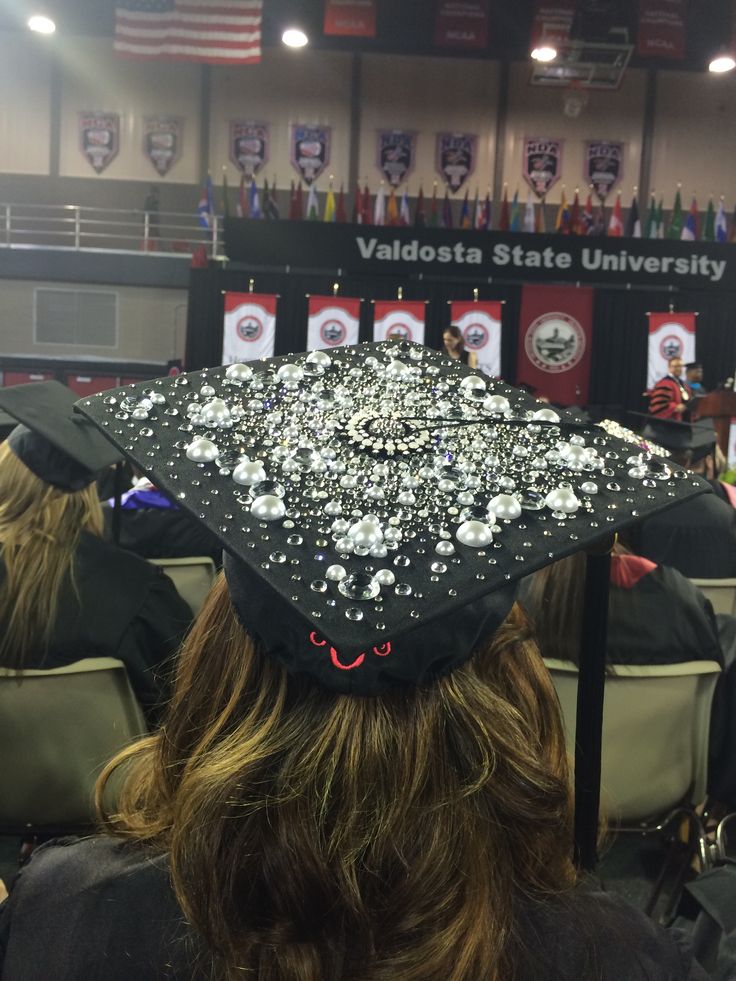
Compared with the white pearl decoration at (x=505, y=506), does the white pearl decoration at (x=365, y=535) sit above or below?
below

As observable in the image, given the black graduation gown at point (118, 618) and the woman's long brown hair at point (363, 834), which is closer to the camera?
the woman's long brown hair at point (363, 834)

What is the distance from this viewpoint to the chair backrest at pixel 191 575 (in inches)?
116

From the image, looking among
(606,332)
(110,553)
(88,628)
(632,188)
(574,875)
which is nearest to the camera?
(574,875)

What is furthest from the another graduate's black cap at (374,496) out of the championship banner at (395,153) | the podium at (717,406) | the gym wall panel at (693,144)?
the gym wall panel at (693,144)

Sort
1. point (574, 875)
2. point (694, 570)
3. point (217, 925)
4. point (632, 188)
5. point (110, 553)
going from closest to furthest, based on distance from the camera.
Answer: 1. point (217, 925)
2. point (574, 875)
3. point (110, 553)
4. point (694, 570)
5. point (632, 188)

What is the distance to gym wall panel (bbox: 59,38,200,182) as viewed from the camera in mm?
16500

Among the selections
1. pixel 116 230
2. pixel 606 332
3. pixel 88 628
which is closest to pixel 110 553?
pixel 88 628

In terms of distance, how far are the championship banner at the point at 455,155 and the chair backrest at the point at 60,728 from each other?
16243mm

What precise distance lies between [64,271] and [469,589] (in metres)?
14.2

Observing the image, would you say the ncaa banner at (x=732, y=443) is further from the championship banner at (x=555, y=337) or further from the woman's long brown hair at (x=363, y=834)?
the woman's long brown hair at (x=363, y=834)

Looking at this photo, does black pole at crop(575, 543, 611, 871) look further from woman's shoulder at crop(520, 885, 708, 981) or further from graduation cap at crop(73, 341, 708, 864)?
woman's shoulder at crop(520, 885, 708, 981)

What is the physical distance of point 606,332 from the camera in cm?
1295

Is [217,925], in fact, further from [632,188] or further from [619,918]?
[632,188]

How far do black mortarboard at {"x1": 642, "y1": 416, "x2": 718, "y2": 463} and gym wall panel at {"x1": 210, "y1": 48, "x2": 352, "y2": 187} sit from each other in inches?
554
